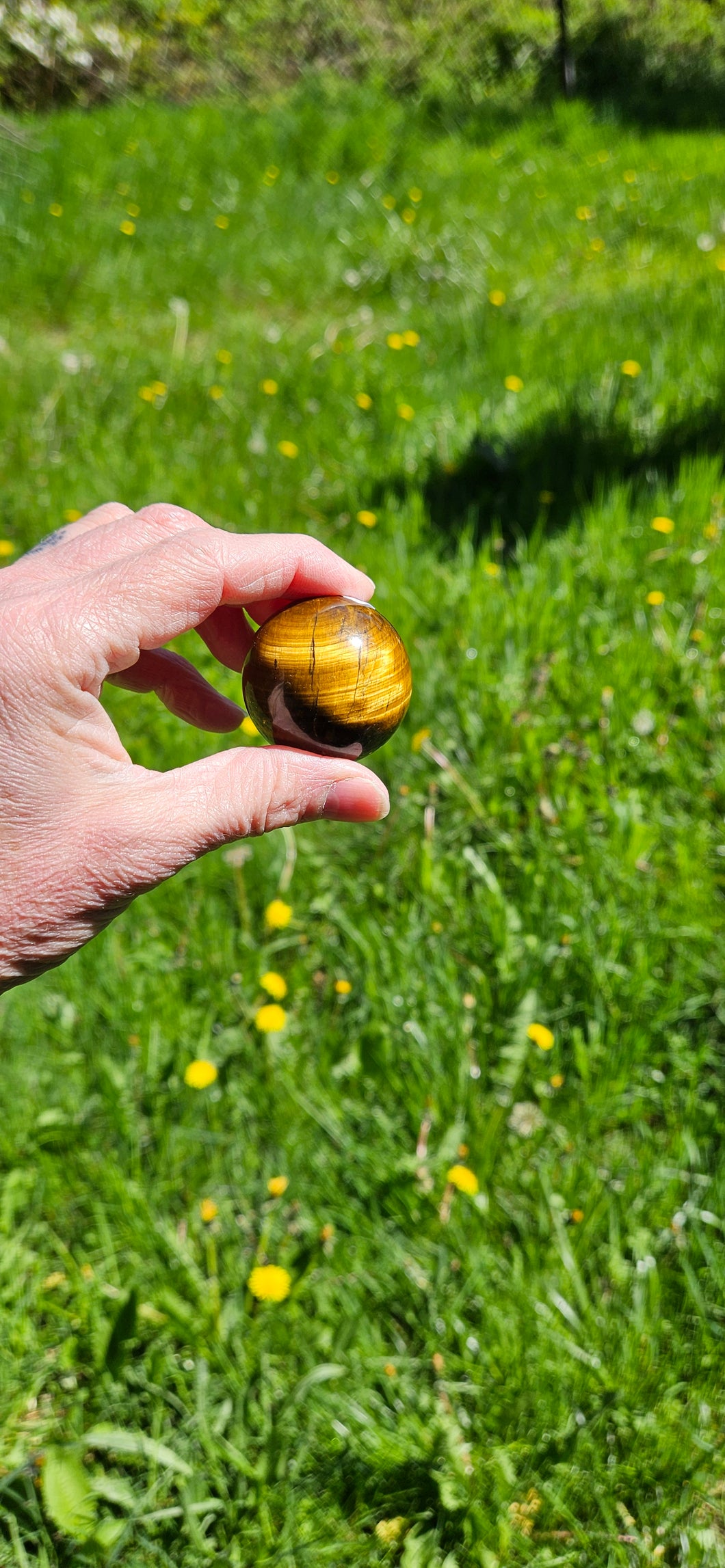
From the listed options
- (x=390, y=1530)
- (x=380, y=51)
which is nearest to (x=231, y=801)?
(x=390, y=1530)

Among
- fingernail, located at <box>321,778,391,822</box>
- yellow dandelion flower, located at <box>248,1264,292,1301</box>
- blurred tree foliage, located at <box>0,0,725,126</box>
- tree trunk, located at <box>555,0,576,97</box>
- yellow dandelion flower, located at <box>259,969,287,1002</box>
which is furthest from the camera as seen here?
blurred tree foliage, located at <box>0,0,725,126</box>

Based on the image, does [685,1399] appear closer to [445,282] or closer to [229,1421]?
[229,1421]

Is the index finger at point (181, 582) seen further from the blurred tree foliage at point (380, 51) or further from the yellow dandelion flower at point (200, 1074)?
the blurred tree foliage at point (380, 51)

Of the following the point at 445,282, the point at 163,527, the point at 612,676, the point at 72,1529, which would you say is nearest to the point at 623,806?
the point at 612,676

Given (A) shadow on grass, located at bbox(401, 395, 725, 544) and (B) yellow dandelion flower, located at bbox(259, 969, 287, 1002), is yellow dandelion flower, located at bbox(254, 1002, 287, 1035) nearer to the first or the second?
(B) yellow dandelion flower, located at bbox(259, 969, 287, 1002)

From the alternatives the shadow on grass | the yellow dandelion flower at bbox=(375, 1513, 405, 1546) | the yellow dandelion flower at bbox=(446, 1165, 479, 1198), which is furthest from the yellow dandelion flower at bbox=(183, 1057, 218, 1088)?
the shadow on grass

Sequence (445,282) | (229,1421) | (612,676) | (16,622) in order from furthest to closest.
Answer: (445,282)
(612,676)
(229,1421)
(16,622)

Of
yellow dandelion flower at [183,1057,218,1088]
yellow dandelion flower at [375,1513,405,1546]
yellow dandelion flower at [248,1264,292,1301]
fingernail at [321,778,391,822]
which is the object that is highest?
Answer: fingernail at [321,778,391,822]

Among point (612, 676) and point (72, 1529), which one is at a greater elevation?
point (612, 676)
